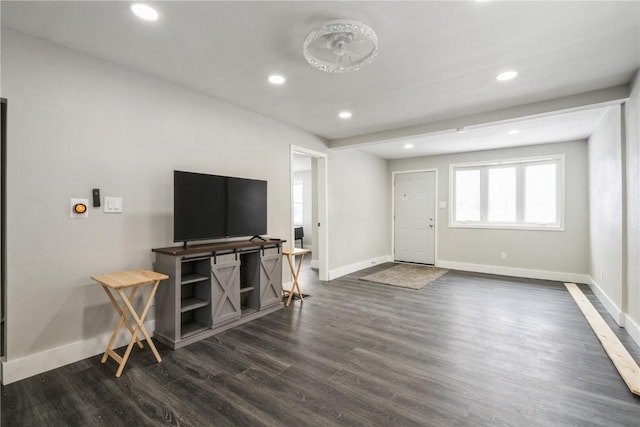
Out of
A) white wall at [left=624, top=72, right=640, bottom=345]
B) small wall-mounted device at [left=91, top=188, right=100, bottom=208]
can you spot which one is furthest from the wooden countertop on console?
white wall at [left=624, top=72, right=640, bottom=345]

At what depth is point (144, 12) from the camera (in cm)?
196

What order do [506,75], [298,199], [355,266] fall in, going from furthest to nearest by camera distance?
[298,199] → [355,266] → [506,75]

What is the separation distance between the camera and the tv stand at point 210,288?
2725 millimetres

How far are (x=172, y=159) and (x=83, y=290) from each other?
139cm

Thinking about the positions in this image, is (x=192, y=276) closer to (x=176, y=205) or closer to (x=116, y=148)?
(x=176, y=205)

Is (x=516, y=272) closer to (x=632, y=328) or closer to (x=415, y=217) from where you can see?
(x=415, y=217)

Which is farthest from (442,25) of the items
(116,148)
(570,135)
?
(570,135)

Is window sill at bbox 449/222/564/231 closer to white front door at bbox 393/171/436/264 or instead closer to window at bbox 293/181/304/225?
white front door at bbox 393/171/436/264

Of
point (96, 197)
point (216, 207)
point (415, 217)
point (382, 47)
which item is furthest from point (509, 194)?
point (96, 197)

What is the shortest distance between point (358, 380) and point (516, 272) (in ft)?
15.9

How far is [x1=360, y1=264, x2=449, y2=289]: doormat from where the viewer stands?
5016 mm

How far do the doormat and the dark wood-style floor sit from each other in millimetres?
1529

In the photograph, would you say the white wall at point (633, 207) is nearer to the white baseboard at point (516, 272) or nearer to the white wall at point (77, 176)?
the white baseboard at point (516, 272)

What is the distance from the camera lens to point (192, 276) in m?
2.98
